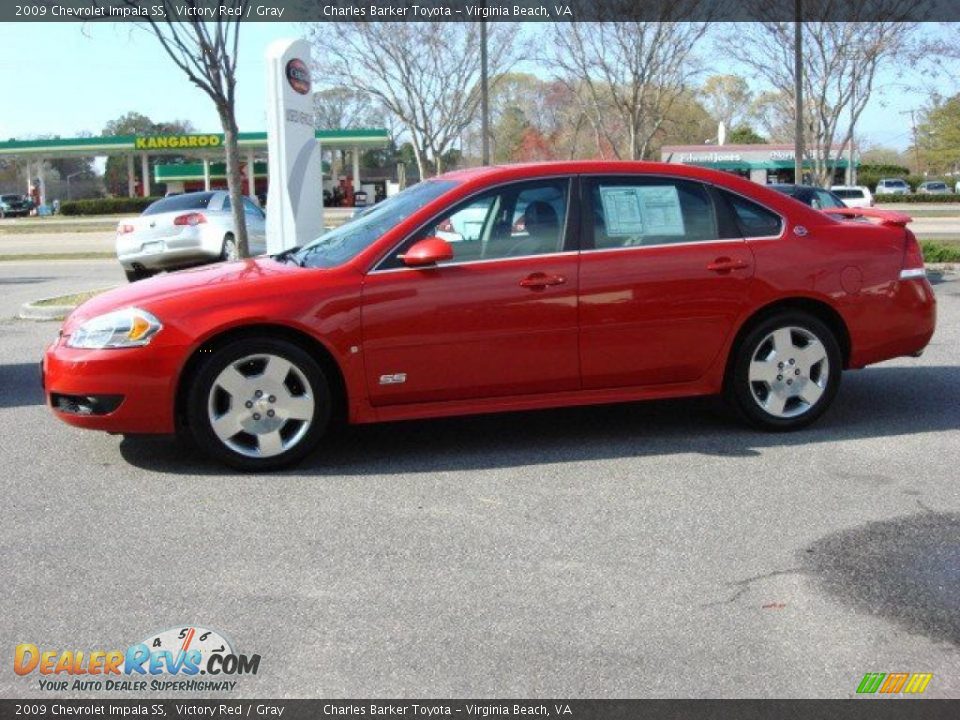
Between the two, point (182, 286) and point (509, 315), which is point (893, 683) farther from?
point (182, 286)

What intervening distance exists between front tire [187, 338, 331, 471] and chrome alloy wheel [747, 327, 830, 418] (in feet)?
8.12

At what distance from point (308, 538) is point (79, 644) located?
3.90 feet

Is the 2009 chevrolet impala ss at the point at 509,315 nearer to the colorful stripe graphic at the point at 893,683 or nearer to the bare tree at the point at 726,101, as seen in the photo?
the colorful stripe graphic at the point at 893,683

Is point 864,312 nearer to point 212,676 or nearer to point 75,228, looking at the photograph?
point 212,676

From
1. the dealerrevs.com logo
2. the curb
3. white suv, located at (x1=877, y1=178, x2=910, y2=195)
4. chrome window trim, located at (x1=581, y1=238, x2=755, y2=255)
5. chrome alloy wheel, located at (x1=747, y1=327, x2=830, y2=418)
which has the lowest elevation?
the dealerrevs.com logo

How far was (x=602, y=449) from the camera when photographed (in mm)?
5988

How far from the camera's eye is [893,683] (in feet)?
10.7

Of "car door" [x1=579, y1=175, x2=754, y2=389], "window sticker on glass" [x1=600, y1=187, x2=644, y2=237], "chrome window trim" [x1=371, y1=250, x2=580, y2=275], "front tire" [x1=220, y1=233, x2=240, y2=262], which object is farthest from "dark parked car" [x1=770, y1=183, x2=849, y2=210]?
"chrome window trim" [x1=371, y1=250, x2=580, y2=275]

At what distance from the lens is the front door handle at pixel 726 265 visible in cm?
603

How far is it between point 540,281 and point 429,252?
0.65 m

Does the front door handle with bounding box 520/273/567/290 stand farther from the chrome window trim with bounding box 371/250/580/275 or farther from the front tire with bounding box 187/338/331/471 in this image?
the front tire with bounding box 187/338/331/471

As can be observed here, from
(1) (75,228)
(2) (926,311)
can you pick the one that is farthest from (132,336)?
(1) (75,228)

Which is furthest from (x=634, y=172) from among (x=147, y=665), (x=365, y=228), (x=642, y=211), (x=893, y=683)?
(x=147, y=665)

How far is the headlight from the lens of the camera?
17.8 feet
